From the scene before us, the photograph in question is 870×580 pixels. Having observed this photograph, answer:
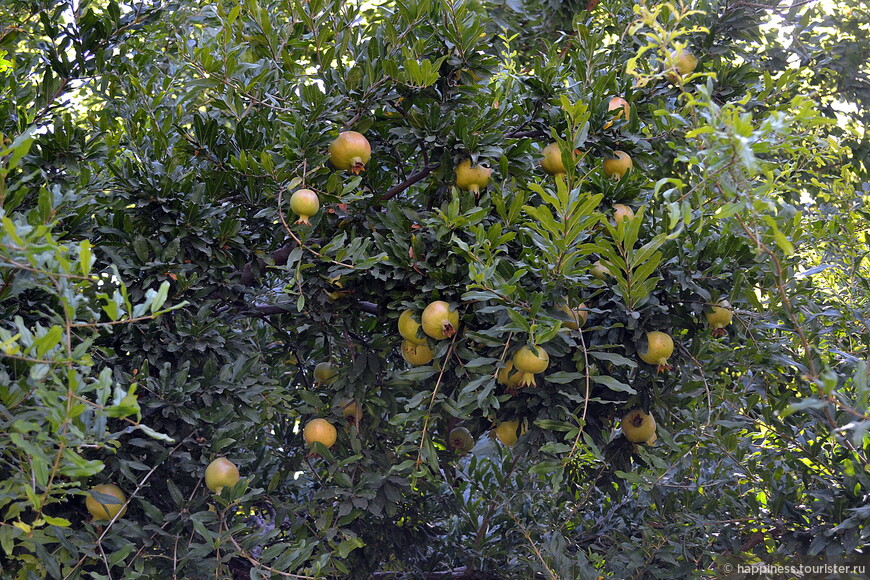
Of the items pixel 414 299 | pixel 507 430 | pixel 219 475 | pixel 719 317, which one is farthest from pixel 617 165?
pixel 219 475

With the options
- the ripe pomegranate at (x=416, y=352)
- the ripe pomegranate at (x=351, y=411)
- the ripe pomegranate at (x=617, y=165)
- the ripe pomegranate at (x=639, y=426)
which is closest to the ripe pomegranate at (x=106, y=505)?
the ripe pomegranate at (x=351, y=411)


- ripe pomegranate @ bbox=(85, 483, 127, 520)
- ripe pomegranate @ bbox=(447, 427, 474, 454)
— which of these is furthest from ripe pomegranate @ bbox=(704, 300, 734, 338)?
ripe pomegranate @ bbox=(85, 483, 127, 520)

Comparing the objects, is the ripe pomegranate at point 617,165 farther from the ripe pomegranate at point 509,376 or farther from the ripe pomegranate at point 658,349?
the ripe pomegranate at point 509,376

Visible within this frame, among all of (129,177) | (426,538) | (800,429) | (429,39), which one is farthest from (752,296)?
(129,177)

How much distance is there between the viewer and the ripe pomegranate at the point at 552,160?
7.38ft

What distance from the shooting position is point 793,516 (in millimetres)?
2150

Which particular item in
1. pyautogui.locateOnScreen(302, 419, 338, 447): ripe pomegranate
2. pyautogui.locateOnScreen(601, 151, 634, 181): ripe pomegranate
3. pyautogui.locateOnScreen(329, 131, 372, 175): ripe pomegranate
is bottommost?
pyautogui.locateOnScreen(302, 419, 338, 447): ripe pomegranate

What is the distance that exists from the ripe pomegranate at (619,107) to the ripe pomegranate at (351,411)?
1.20 meters

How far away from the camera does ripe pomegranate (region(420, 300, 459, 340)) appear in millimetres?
2010

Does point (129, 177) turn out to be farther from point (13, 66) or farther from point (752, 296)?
point (752, 296)

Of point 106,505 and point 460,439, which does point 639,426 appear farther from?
point 106,505

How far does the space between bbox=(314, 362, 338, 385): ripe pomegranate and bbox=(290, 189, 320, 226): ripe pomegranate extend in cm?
71

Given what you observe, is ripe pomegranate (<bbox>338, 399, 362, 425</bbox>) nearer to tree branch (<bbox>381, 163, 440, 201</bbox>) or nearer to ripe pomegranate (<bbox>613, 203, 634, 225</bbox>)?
tree branch (<bbox>381, 163, 440, 201</bbox>)

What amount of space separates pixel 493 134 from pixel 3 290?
1368mm
